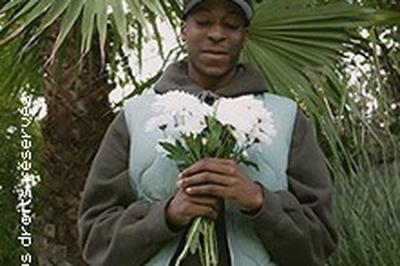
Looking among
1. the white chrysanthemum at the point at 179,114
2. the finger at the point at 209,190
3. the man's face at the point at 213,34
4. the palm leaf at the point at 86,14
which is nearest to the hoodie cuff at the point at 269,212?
the finger at the point at 209,190

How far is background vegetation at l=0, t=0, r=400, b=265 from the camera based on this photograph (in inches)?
150

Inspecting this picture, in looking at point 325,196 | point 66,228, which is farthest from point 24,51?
point 325,196

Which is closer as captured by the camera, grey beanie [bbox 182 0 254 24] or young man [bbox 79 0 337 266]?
young man [bbox 79 0 337 266]

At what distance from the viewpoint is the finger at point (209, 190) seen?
223 centimetres

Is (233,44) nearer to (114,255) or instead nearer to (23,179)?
(114,255)

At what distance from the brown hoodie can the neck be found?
1 cm

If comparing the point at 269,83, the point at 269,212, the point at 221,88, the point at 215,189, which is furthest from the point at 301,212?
the point at 269,83

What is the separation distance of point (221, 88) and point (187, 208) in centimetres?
35

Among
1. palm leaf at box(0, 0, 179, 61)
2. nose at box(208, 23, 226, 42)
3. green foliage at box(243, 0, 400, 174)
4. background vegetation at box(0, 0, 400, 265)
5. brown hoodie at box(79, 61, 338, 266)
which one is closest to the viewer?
brown hoodie at box(79, 61, 338, 266)

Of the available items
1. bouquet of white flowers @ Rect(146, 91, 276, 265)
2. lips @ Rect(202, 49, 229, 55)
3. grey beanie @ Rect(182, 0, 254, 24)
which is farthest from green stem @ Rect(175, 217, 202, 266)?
grey beanie @ Rect(182, 0, 254, 24)

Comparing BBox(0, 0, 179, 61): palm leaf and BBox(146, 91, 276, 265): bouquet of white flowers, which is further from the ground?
BBox(0, 0, 179, 61): palm leaf

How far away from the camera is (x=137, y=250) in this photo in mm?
2354

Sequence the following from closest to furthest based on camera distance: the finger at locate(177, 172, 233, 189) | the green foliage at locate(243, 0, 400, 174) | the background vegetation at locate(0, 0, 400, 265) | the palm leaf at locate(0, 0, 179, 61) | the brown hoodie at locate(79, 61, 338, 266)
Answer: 1. the finger at locate(177, 172, 233, 189)
2. the brown hoodie at locate(79, 61, 338, 266)
3. the palm leaf at locate(0, 0, 179, 61)
4. the background vegetation at locate(0, 0, 400, 265)
5. the green foliage at locate(243, 0, 400, 174)

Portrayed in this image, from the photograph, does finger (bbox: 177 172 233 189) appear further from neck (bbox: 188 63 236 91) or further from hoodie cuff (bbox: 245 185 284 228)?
neck (bbox: 188 63 236 91)
